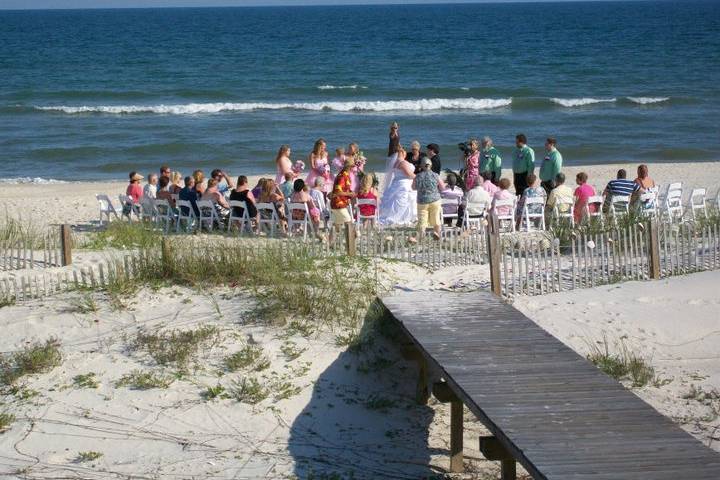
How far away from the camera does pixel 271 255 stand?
11688 millimetres

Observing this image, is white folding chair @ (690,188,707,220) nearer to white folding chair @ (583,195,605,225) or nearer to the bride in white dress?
white folding chair @ (583,195,605,225)

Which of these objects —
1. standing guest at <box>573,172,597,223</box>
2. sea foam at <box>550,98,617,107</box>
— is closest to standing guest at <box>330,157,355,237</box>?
standing guest at <box>573,172,597,223</box>

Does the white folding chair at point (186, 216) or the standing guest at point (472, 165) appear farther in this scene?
the standing guest at point (472, 165)

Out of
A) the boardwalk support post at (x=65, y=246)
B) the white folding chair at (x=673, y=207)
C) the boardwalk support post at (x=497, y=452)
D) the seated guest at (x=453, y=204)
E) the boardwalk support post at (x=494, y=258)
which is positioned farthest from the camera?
the white folding chair at (x=673, y=207)

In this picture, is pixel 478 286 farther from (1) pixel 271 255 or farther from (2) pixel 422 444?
(2) pixel 422 444

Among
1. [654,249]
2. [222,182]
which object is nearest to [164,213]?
[222,182]

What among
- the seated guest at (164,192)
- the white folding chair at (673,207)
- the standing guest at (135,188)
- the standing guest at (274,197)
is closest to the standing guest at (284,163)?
the standing guest at (274,197)

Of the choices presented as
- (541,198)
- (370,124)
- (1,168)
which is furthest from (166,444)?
(370,124)

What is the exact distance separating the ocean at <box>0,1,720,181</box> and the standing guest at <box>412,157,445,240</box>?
12839 millimetres

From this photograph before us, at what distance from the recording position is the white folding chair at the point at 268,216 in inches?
613

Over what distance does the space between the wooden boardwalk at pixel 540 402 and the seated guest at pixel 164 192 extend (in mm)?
7625

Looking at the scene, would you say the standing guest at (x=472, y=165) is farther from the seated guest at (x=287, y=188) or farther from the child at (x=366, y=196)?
the seated guest at (x=287, y=188)

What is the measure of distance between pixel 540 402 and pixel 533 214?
811 centimetres

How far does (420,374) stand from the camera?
9.59 metres
